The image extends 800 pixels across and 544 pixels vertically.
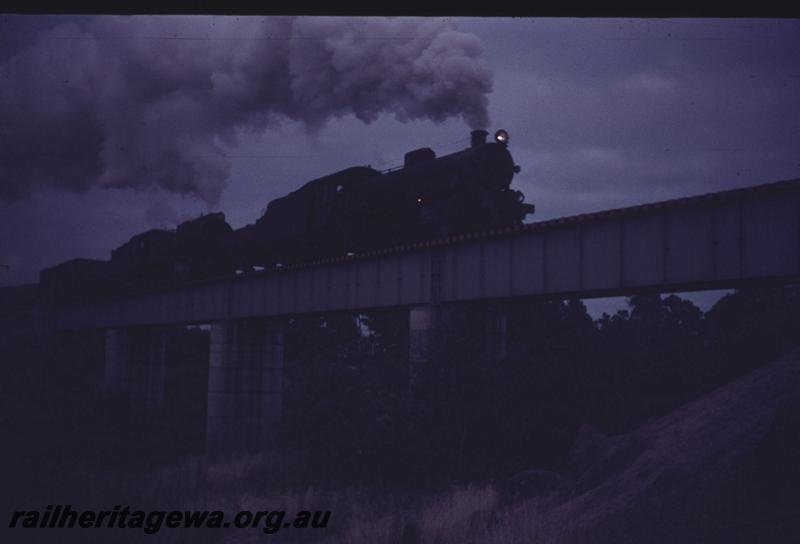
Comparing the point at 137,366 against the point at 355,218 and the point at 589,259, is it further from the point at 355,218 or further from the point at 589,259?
the point at 589,259

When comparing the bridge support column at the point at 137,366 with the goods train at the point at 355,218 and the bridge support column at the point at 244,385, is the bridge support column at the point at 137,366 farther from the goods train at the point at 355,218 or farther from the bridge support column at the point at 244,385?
the bridge support column at the point at 244,385

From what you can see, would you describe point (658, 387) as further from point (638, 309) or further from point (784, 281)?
point (638, 309)

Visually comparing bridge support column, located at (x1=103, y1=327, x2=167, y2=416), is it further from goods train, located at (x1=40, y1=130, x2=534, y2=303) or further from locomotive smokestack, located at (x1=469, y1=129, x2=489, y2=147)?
locomotive smokestack, located at (x1=469, y1=129, x2=489, y2=147)

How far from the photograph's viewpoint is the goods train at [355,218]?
74.9 ft

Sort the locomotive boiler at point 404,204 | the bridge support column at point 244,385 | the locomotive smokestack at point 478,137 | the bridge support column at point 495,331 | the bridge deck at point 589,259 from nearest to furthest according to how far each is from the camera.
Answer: the bridge deck at point 589,259, the bridge support column at point 495,331, the locomotive boiler at point 404,204, the locomotive smokestack at point 478,137, the bridge support column at point 244,385

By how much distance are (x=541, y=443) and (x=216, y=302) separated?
62.8ft

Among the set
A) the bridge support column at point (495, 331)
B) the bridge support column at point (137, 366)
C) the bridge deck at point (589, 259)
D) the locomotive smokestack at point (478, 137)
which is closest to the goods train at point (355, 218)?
the locomotive smokestack at point (478, 137)

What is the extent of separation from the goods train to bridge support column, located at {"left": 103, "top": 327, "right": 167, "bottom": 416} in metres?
6.84

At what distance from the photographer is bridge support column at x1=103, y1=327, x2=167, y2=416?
4309 centimetres

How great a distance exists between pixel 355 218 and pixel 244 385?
Answer: 11436mm

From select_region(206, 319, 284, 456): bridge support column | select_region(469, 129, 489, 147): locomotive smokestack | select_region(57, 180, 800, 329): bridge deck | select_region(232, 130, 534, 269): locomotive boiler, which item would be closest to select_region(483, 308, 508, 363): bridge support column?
select_region(57, 180, 800, 329): bridge deck

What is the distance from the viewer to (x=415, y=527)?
11539mm

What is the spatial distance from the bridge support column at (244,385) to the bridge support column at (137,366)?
13.0 metres

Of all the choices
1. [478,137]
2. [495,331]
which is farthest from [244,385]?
[478,137]
